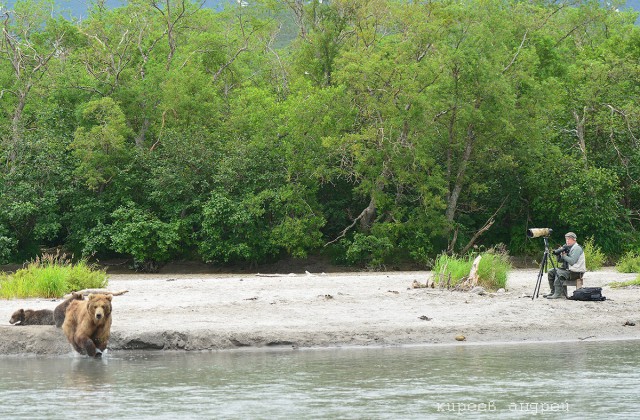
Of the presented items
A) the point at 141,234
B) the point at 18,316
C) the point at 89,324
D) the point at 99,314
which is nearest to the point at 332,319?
the point at 89,324

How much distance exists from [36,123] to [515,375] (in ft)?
103

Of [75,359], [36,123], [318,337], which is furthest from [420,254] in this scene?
[75,359]

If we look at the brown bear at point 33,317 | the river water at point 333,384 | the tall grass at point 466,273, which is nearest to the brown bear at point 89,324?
the river water at point 333,384

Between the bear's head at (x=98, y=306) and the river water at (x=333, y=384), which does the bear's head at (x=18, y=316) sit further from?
the bear's head at (x=98, y=306)

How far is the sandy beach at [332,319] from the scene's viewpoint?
49.5ft

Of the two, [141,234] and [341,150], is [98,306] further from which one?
[341,150]

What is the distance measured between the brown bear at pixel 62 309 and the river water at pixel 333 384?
586 millimetres

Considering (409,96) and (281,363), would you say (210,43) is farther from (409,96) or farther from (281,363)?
(281,363)

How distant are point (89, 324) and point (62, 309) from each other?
2.88 feet

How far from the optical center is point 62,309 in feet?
47.2

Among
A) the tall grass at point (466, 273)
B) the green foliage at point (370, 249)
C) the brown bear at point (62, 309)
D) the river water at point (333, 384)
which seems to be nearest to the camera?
the river water at point (333, 384)

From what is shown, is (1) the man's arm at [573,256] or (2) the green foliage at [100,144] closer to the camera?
(1) the man's arm at [573,256]

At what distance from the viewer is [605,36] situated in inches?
2103

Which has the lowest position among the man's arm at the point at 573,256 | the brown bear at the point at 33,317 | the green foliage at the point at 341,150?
the brown bear at the point at 33,317
